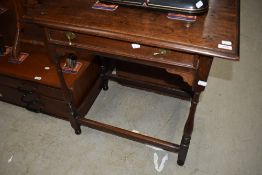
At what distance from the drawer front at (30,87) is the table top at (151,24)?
1.92 feet

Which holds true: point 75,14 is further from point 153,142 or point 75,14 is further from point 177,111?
point 177,111

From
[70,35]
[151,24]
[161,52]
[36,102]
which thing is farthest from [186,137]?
[36,102]

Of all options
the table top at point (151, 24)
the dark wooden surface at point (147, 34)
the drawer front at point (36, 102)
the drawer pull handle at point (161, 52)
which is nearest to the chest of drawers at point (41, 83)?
the drawer front at point (36, 102)

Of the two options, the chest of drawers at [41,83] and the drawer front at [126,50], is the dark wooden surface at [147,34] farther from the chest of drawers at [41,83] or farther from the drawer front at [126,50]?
the chest of drawers at [41,83]

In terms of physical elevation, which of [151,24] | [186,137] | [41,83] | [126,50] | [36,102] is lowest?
[36,102]

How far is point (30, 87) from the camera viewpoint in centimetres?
156

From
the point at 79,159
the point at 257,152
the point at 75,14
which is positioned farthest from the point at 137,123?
the point at 75,14

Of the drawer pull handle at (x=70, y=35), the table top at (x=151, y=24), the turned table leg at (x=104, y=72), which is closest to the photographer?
the table top at (x=151, y=24)

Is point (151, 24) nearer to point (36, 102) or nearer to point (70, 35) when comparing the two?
point (70, 35)

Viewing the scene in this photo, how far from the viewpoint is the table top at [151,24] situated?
857mm

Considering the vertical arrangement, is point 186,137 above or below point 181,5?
below

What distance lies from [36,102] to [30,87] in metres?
0.14

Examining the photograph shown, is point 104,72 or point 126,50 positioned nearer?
point 126,50

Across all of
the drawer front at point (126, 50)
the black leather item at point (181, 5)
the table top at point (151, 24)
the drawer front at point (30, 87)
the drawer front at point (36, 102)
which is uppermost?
the black leather item at point (181, 5)
